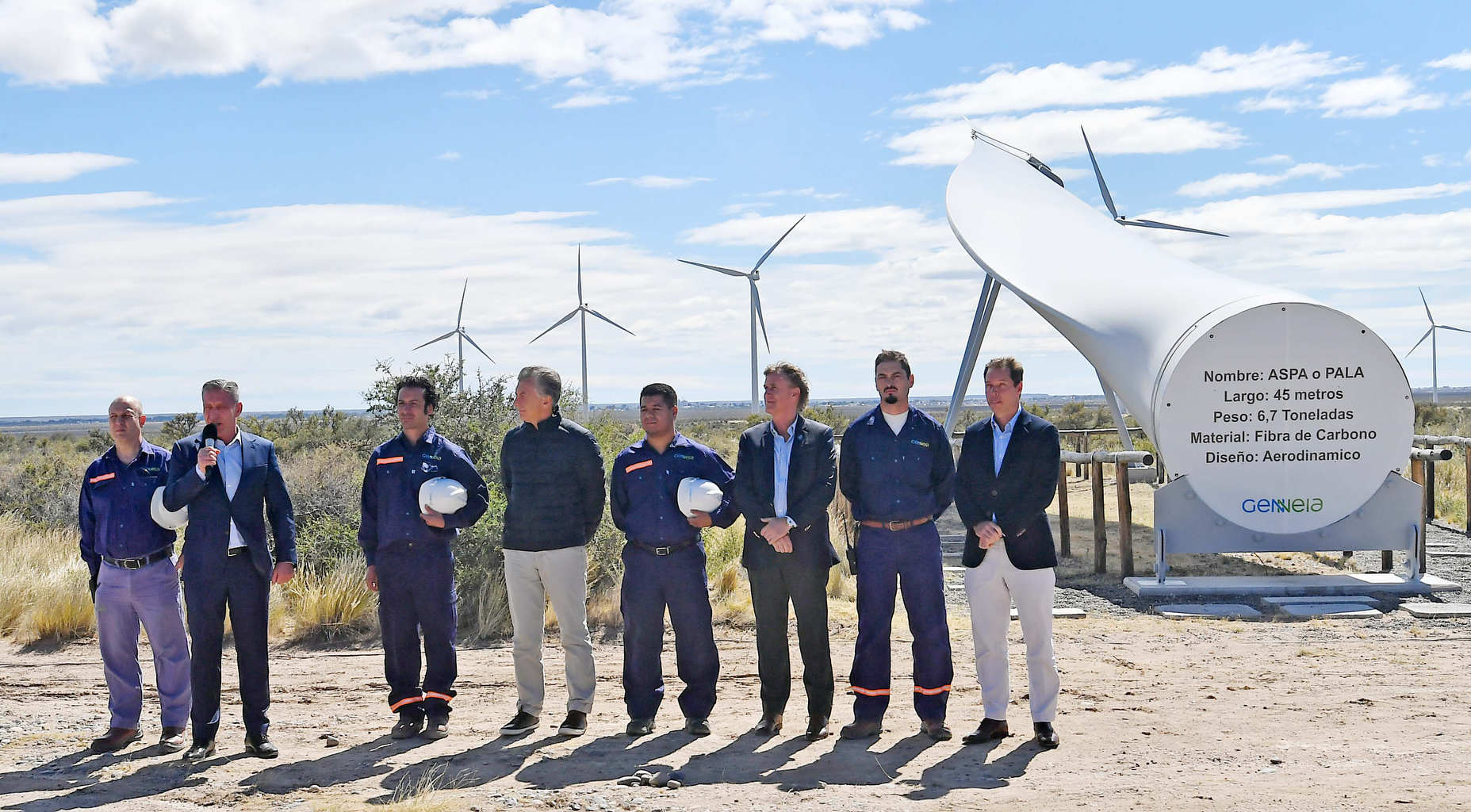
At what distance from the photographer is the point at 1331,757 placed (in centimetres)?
585

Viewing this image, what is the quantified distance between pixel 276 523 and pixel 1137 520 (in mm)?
16230

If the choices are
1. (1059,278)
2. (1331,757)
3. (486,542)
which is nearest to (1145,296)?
(1059,278)

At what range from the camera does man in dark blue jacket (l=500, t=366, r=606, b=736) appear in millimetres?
6586

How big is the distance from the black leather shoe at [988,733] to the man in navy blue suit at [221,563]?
352cm

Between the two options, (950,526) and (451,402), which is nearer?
(451,402)

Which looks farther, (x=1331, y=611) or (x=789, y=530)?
(x=1331, y=611)

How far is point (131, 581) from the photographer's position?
647cm

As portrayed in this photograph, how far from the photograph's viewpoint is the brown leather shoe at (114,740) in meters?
6.40

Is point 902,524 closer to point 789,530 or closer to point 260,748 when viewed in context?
point 789,530

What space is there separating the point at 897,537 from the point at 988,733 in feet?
3.57

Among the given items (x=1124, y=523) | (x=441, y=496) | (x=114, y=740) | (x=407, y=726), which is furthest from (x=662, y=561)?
(x=1124, y=523)

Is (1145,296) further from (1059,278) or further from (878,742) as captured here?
(878,742)

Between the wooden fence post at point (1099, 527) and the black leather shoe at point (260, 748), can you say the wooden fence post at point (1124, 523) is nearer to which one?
the wooden fence post at point (1099, 527)

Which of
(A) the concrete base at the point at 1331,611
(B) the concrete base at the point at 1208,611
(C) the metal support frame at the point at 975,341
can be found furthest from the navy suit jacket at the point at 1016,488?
(C) the metal support frame at the point at 975,341
